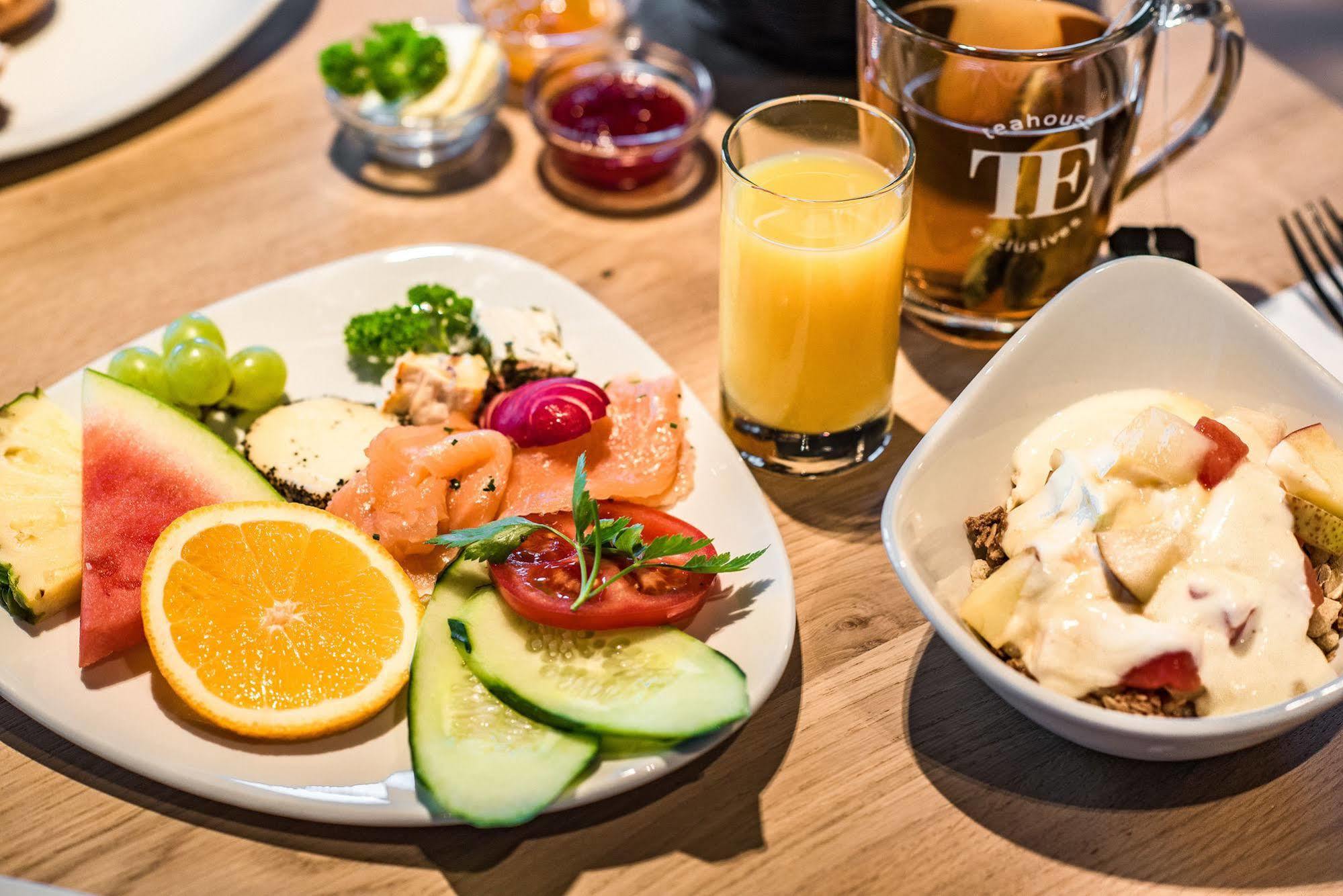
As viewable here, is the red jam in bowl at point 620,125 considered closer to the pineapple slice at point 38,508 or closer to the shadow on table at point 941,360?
the shadow on table at point 941,360

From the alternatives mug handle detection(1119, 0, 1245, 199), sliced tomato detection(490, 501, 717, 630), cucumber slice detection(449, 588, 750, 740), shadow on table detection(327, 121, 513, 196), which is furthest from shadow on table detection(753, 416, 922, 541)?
shadow on table detection(327, 121, 513, 196)

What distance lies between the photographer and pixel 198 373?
61.8 inches

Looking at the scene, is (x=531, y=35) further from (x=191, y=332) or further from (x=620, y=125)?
(x=191, y=332)

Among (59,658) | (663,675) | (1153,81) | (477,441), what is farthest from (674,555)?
(1153,81)

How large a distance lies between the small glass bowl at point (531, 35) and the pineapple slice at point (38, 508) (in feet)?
4.11

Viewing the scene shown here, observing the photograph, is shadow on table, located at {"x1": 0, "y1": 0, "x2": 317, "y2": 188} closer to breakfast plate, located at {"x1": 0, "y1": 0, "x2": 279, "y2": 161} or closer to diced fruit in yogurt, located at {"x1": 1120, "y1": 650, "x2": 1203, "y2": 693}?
breakfast plate, located at {"x1": 0, "y1": 0, "x2": 279, "y2": 161}

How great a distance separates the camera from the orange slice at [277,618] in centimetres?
123

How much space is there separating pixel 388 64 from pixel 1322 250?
1.77m

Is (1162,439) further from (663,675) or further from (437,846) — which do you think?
(437,846)

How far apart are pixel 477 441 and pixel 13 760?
663mm

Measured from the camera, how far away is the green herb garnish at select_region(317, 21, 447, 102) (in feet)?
7.23

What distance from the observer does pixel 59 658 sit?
→ 1.33 meters

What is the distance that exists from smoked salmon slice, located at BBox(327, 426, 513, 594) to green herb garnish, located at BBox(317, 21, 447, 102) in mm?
984

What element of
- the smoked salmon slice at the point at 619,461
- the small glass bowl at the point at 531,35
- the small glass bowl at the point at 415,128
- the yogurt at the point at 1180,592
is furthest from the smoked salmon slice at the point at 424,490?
the small glass bowl at the point at 531,35
